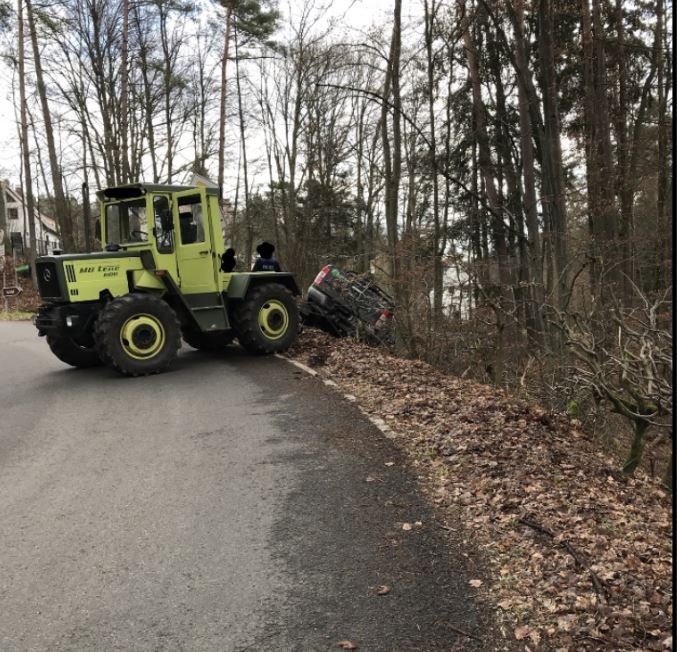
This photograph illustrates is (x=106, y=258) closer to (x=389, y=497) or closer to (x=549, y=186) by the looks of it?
(x=389, y=497)

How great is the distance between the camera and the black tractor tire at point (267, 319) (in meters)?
11.1

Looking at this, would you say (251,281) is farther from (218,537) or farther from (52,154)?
(52,154)

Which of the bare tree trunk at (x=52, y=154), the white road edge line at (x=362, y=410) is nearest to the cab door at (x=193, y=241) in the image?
the white road edge line at (x=362, y=410)

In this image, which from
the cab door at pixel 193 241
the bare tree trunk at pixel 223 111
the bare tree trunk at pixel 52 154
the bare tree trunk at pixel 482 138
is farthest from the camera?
the bare tree trunk at pixel 223 111

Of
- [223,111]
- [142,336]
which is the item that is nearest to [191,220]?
[142,336]

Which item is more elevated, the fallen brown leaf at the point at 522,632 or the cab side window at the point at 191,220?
the cab side window at the point at 191,220

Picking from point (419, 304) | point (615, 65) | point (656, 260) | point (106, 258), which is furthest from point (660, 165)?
point (106, 258)

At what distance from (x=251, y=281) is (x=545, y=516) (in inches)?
313

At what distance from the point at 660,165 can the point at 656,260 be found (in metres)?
4.04

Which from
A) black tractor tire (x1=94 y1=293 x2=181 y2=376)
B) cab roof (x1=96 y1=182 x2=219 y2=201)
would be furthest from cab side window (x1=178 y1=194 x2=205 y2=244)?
black tractor tire (x1=94 y1=293 x2=181 y2=376)

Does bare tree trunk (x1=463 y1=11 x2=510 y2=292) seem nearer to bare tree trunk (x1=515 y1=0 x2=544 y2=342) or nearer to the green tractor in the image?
bare tree trunk (x1=515 y1=0 x2=544 y2=342)

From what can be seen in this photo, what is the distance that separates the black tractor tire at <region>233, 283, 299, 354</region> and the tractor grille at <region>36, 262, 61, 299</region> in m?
3.02

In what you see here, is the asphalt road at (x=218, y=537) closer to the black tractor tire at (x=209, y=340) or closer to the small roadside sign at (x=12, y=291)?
the black tractor tire at (x=209, y=340)

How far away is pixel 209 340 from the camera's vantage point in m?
12.0
